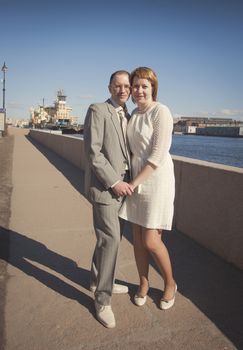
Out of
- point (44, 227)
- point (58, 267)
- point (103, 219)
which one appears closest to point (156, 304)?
point (103, 219)

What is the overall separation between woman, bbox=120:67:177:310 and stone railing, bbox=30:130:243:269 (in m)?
1.13

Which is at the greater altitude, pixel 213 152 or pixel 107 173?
pixel 107 173

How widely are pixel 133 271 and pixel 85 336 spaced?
1196 mm

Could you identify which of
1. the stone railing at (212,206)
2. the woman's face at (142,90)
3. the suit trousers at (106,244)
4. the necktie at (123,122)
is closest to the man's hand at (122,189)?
the suit trousers at (106,244)

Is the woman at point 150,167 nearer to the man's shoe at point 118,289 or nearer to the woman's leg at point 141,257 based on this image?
the woman's leg at point 141,257

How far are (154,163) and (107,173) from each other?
0.36 meters

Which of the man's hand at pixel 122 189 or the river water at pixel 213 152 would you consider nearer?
the man's hand at pixel 122 189

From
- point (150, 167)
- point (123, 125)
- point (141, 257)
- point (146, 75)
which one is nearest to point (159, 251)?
point (141, 257)

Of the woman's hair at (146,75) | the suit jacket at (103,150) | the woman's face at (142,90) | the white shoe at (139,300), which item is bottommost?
the white shoe at (139,300)

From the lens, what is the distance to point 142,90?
2.64 m

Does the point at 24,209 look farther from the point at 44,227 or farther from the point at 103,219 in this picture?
the point at 103,219

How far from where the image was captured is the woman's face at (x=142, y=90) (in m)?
2.64

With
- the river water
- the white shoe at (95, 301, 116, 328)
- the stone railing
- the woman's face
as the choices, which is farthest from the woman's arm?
the river water

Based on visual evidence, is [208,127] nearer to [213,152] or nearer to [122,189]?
[213,152]
